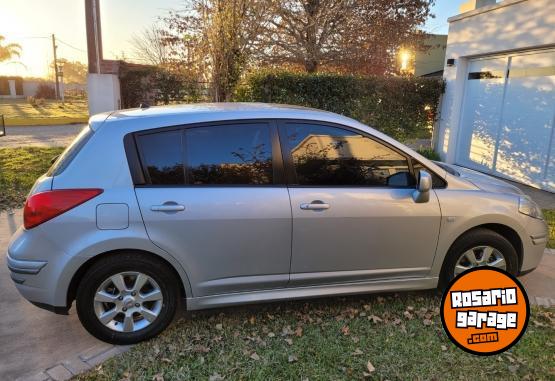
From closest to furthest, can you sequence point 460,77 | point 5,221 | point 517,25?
point 5,221
point 517,25
point 460,77

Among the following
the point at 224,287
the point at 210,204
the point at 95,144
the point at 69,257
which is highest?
the point at 95,144

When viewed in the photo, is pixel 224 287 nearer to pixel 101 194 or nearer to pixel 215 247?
pixel 215 247

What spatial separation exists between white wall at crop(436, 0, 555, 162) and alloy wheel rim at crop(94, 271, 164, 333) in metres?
7.73

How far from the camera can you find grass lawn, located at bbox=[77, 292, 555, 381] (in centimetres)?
282

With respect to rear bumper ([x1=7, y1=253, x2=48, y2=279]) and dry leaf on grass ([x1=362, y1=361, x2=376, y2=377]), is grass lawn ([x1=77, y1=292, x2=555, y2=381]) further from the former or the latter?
rear bumper ([x1=7, y1=253, x2=48, y2=279])

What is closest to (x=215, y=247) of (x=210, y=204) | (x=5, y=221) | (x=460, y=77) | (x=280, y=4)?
(x=210, y=204)

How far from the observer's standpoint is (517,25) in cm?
812

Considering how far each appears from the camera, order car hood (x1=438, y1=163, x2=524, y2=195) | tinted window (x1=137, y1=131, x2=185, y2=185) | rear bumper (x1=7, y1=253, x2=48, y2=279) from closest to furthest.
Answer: rear bumper (x1=7, y1=253, x2=48, y2=279) < tinted window (x1=137, y1=131, x2=185, y2=185) < car hood (x1=438, y1=163, x2=524, y2=195)

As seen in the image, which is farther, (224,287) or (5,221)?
(5,221)

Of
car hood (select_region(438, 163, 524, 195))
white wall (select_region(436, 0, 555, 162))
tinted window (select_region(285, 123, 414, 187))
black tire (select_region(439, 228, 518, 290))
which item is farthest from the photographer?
white wall (select_region(436, 0, 555, 162))

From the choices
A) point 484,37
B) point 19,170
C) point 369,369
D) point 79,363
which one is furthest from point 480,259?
point 19,170

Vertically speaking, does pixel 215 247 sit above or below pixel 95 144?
below

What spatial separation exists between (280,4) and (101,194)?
43.4 ft

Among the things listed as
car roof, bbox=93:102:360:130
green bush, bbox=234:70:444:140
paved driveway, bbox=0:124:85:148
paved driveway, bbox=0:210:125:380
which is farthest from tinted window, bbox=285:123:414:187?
paved driveway, bbox=0:124:85:148
